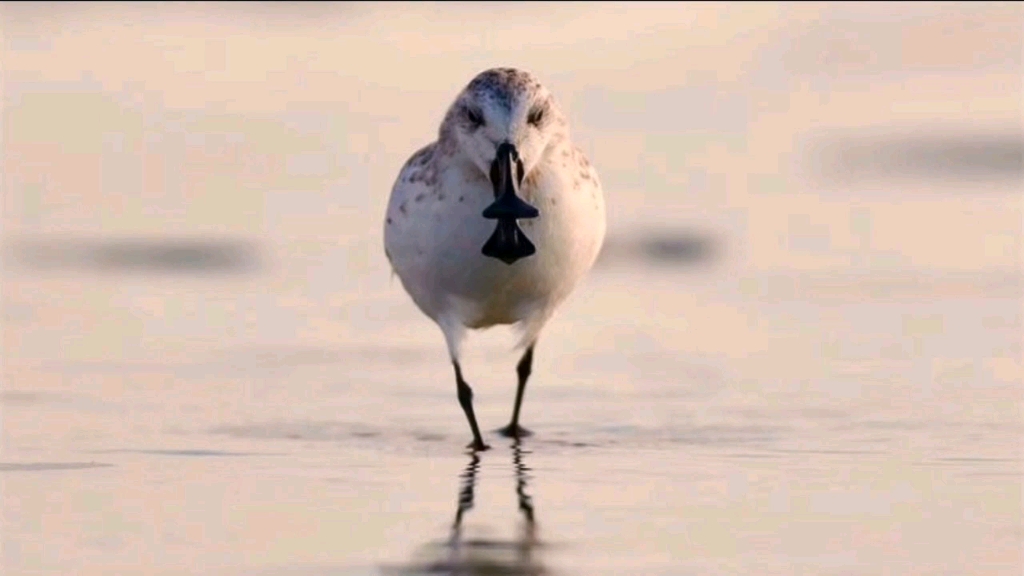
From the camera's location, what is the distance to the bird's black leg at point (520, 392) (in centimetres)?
1053

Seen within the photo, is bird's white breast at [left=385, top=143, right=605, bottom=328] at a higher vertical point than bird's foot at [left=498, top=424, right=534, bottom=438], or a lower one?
higher

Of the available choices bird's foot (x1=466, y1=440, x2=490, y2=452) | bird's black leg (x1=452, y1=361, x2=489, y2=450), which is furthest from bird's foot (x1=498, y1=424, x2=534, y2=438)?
bird's foot (x1=466, y1=440, x2=490, y2=452)

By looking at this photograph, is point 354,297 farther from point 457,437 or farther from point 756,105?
point 756,105

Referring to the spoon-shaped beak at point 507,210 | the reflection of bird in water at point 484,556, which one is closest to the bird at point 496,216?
the spoon-shaped beak at point 507,210

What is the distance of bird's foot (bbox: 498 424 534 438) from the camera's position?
10.5 metres

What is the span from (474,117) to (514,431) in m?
1.21

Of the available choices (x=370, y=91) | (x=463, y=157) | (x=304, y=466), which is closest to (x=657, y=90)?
(x=370, y=91)

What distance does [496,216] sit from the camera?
9672 millimetres

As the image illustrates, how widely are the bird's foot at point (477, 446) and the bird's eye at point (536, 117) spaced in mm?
1121

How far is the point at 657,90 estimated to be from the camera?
19719mm

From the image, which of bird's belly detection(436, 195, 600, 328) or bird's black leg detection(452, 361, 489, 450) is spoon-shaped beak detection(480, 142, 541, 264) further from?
bird's black leg detection(452, 361, 489, 450)

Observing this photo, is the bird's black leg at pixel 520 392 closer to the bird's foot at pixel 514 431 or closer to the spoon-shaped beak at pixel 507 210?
the bird's foot at pixel 514 431

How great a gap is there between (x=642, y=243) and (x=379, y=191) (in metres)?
1.79

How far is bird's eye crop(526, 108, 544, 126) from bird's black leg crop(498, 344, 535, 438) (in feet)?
3.76
